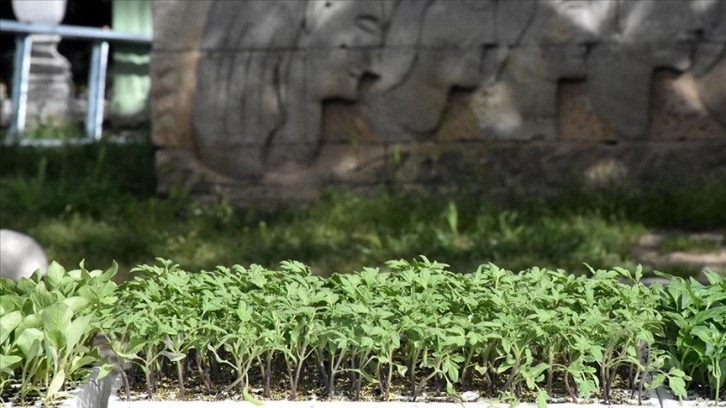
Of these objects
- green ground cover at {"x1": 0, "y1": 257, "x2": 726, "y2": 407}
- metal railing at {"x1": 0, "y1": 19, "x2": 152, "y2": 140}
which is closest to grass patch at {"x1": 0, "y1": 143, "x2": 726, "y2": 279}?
metal railing at {"x1": 0, "y1": 19, "x2": 152, "y2": 140}

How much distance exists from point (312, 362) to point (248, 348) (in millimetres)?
372

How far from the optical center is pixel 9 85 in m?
17.5

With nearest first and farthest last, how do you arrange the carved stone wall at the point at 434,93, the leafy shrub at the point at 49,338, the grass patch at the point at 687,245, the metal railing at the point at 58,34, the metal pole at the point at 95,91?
the leafy shrub at the point at 49,338, the grass patch at the point at 687,245, the carved stone wall at the point at 434,93, the metal railing at the point at 58,34, the metal pole at the point at 95,91

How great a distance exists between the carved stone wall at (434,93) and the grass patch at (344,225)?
10.9 inches

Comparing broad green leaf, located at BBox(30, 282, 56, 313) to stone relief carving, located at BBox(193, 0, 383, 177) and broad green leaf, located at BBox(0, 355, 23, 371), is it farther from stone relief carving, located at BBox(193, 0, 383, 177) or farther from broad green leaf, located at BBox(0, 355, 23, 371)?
stone relief carving, located at BBox(193, 0, 383, 177)

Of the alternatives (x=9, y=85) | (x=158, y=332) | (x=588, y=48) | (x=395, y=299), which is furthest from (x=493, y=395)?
(x=9, y=85)

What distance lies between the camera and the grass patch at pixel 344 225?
6.78 metres

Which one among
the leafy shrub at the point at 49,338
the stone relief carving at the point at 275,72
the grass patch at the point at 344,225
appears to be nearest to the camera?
the leafy shrub at the point at 49,338

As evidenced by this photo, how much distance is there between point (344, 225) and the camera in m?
7.50

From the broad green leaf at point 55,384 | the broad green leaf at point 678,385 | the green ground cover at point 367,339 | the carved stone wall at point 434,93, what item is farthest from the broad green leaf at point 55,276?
the carved stone wall at point 434,93

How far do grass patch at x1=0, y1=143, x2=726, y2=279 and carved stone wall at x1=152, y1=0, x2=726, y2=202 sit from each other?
28cm

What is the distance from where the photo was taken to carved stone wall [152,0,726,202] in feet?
26.0

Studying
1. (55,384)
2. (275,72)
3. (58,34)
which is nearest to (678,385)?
(55,384)

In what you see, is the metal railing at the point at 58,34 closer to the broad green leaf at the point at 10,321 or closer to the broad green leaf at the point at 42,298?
the broad green leaf at the point at 42,298
